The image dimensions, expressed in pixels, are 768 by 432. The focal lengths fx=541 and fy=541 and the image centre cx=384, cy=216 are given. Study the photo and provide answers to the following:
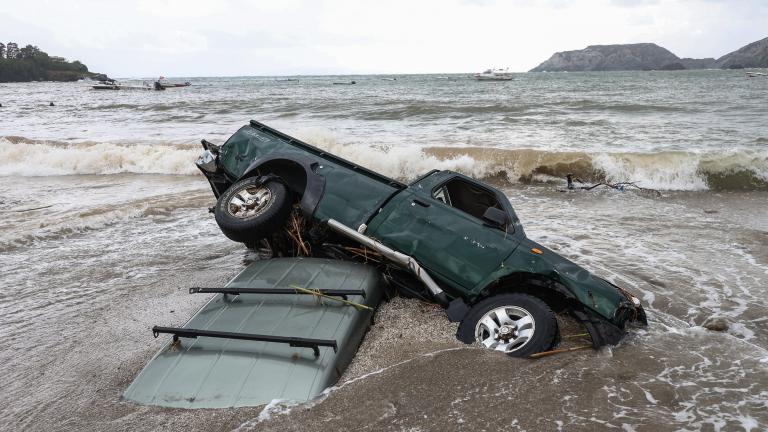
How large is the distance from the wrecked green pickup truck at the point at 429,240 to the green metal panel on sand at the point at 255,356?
768 millimetres

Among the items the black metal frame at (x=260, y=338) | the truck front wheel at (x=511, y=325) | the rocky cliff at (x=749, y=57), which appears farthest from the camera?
the rocky cliff at (x=749, y=57)

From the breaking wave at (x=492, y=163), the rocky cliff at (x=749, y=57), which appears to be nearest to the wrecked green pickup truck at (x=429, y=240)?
the breaking wave at (x=492, y=163)

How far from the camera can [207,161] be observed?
6.35m

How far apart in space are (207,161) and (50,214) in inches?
177

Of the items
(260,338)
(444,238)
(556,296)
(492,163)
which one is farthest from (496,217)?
(492,163)

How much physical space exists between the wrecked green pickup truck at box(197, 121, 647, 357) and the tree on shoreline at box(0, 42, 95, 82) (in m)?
135

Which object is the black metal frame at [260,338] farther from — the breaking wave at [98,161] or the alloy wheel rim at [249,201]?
the breaking wave at [98,161]

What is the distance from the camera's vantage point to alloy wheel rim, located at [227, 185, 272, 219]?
5492 mm

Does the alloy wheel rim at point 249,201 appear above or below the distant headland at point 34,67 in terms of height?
below

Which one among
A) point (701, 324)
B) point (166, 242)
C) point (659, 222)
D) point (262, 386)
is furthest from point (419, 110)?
point (262, 386)

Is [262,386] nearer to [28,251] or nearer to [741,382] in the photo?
[741,382]

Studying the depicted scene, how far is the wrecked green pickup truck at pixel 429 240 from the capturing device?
14.1 feet

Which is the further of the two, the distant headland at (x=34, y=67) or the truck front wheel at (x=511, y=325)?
the distant headland at (x=34, y=67)

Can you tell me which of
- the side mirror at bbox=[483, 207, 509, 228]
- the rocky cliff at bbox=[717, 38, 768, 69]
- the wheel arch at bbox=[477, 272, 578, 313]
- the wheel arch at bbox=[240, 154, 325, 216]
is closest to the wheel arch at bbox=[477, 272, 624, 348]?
the wheel arch at bbox=[477, 272, 578, 313]
